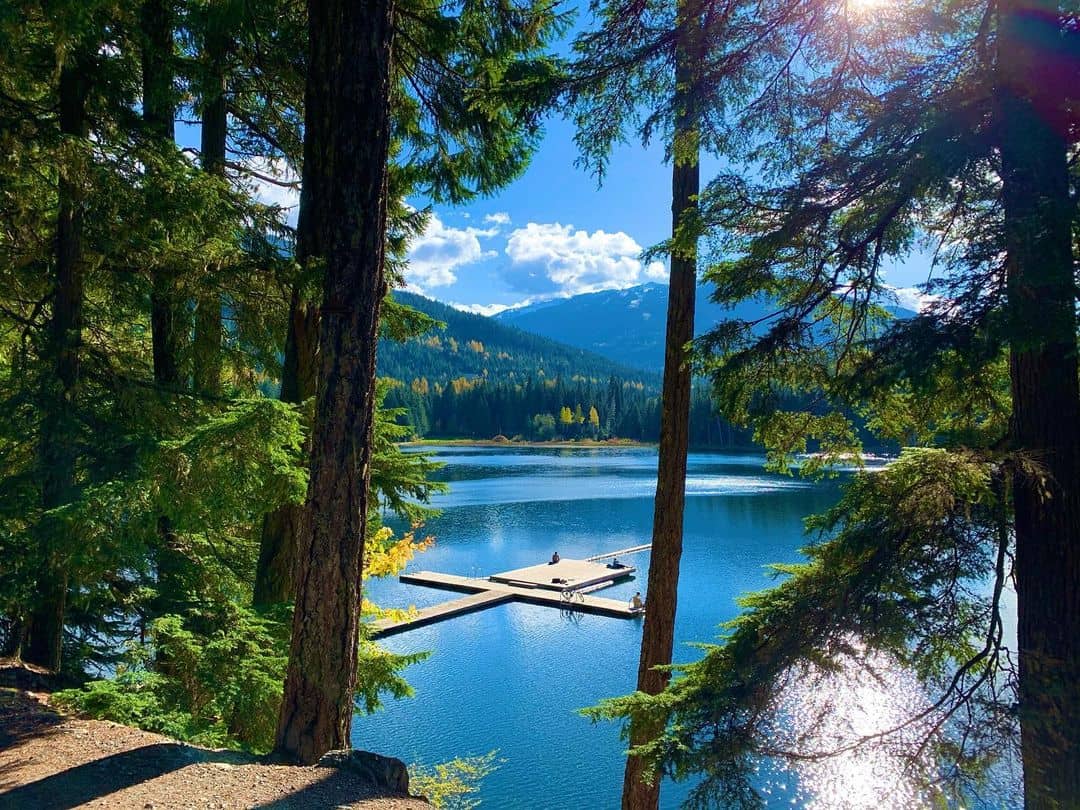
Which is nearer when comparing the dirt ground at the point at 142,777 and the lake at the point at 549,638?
the dirt ground at the point at 142,777

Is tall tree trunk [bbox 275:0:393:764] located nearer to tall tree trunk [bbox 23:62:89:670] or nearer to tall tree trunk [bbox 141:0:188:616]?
tall tree trunk [bbox 141:0:188:616]

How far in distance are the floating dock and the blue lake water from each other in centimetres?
34

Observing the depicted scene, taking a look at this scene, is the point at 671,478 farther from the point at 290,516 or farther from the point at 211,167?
the point at 211,167

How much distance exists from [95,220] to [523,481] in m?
50.1

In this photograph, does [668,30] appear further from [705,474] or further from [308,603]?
[705,474]

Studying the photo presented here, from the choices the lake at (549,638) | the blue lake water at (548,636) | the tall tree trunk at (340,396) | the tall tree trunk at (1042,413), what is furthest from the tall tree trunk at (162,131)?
the blue lake water at (548,636)

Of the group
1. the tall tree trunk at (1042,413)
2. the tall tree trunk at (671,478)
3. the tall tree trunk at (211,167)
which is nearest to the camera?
the tall tree trunk at (1042,413)

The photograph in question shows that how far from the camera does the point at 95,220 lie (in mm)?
4719

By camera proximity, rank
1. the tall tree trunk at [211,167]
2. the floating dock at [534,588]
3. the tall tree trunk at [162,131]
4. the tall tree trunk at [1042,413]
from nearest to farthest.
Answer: the tall tree trunk at [1042,413], the tall tree trunk at [162,131], the tall tree trunk at [211,167], the floating dock at [534,588]

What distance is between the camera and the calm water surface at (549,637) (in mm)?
11961

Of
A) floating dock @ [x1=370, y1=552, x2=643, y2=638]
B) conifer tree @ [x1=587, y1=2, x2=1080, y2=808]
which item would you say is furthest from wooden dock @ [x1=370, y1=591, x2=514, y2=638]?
conifer tree @ [x1=587, y1=2, x2=1080, y2=808]

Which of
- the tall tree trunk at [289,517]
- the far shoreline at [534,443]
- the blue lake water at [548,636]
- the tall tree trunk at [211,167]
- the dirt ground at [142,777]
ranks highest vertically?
the tall tree trunk at [211,167]

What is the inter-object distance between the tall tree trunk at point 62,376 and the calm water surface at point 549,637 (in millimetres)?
7300

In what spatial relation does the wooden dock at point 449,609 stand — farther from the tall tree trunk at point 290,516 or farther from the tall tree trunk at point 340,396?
the tall tree trunk at point 340,396
